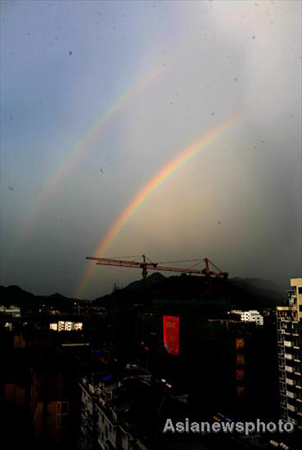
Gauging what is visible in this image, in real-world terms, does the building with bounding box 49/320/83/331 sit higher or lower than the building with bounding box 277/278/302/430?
lower

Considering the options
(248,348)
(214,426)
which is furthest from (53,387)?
(248,348)

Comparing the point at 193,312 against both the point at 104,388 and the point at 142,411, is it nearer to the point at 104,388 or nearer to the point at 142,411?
the point at 104,388

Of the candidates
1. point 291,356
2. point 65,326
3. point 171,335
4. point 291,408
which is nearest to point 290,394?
point 291,408

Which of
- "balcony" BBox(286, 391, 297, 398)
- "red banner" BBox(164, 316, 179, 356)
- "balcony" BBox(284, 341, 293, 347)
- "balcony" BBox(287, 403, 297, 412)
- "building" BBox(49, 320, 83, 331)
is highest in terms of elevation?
"balcony" BBox(284, 341, 293, 347)

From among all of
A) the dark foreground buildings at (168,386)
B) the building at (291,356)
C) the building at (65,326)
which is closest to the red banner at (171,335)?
the dark foreground buildings at (168,386)

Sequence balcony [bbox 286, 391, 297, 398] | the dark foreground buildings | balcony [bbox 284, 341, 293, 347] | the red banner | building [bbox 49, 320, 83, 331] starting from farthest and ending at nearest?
building [bbox 49, 320, 83, 331] < the red banner < balcony [bbox 284, 341, 293, 347] < balcony [bbox 286, 391, 297, 398] < the dark foreground buildings

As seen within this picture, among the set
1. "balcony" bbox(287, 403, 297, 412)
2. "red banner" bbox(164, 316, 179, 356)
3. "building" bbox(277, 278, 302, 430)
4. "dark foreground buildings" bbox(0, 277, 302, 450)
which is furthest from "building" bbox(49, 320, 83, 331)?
"balcony" bbox(287, 403, 297, 412)

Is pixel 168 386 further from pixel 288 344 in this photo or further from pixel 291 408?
pixel 288 344

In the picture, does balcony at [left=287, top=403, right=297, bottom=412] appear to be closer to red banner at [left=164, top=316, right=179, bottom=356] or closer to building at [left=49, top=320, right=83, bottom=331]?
red banner at [left=164, top=316, right=179, bottom=356]
